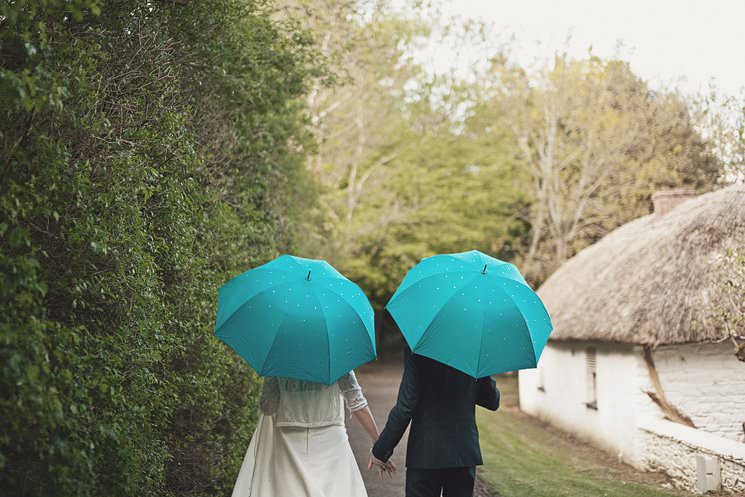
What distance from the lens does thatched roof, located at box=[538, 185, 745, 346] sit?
42.5 feet

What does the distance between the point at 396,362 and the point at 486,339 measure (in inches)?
1229

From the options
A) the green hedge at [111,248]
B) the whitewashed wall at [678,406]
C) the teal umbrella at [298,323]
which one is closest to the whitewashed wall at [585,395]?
the whitewashed wall at [678,406]

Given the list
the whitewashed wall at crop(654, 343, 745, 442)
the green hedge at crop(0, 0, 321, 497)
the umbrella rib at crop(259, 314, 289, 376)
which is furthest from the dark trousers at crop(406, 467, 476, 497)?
the whitewashed wall at crop(654, 343, 745, 442)

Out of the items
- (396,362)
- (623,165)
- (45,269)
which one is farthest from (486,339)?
(396,362)

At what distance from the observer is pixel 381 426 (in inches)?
612

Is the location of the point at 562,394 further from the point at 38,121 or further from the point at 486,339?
the point at 38,121

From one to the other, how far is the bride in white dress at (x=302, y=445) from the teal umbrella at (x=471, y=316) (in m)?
→ 0.73

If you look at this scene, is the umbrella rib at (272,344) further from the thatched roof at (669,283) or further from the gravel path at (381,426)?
the thatched roof at (669,283)

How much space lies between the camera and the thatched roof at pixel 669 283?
510 inches

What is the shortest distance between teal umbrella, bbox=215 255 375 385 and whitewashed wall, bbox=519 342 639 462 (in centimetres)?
1023

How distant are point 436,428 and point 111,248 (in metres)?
2.31

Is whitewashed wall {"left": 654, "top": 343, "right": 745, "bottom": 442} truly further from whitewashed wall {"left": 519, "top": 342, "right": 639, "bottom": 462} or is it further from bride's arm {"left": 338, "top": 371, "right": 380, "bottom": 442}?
bride's arm {"left": 338, "top": 371, "right": 380, "bottom": 442}

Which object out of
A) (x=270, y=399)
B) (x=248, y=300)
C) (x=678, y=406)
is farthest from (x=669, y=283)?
(x=248, y=300)

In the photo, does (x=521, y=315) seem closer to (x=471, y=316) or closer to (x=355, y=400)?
(x=471, y=316)
